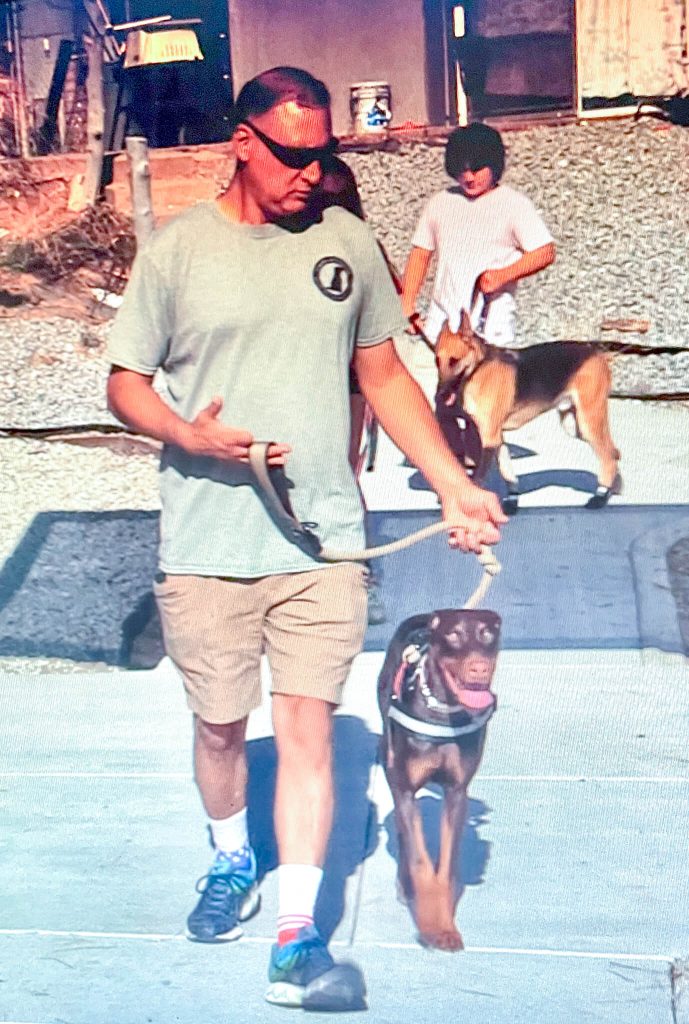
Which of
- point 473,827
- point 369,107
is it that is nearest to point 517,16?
point 369,107

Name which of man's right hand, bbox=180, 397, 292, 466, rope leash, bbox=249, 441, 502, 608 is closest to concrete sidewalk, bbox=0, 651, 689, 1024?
rope leash, bbox=249, 441, 502, 608

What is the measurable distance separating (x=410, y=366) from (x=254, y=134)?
31.2 inches

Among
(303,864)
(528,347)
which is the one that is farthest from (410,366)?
(303,864)

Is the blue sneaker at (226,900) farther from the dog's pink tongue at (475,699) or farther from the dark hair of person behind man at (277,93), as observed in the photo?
the dark hair of person behind man at (277,93)

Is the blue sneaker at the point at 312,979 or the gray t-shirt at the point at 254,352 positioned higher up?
the gray t-shirt at the point at 254,352

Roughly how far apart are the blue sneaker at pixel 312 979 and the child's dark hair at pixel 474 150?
1.54 meters

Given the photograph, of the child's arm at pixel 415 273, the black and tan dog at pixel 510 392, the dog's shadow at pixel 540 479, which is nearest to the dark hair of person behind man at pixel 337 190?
the child's arm at pixel 415 273

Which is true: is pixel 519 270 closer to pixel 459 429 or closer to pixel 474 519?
pixel 459 429

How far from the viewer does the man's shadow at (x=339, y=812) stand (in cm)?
284

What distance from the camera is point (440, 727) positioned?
2609 mm

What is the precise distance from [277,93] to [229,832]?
1.33m

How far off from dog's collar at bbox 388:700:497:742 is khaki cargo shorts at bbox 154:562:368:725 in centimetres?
13

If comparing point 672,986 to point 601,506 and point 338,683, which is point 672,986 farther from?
point 601,506

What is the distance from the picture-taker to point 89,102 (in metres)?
3.12
